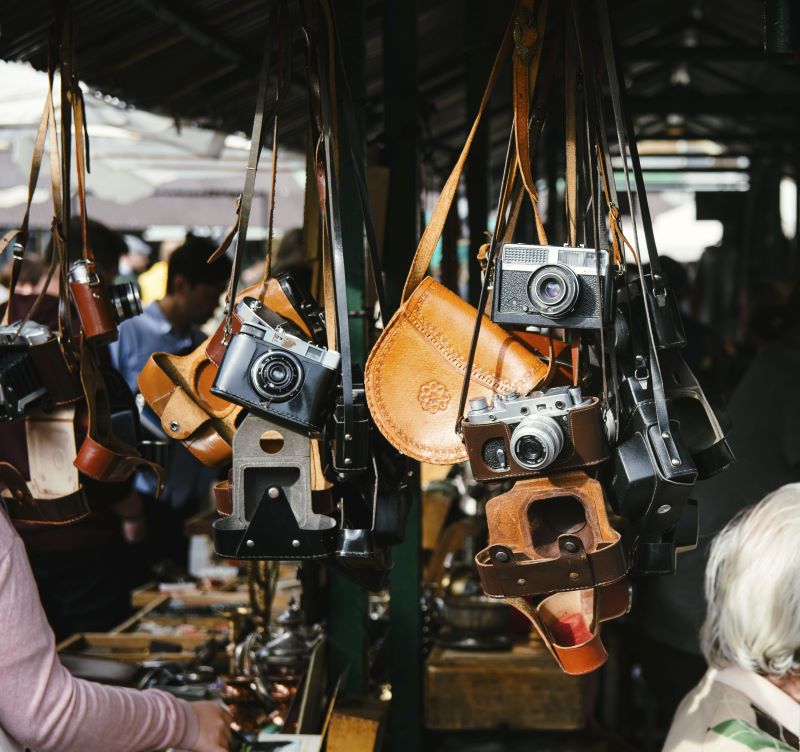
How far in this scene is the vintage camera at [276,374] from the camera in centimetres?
153

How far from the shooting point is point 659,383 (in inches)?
56.5

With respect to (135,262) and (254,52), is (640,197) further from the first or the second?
(135,262)

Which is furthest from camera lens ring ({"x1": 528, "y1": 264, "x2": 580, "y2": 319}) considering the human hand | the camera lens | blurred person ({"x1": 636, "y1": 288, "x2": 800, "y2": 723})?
blurred person ({"x1": 636, "y1": 288, "x2": 800, "y2": 723})

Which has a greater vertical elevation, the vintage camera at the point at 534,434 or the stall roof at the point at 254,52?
the stall roof at the point at 254,52

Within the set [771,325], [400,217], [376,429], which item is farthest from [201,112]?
[376,429]

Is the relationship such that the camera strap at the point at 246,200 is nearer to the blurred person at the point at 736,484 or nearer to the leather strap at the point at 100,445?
the leather strap at the point at 100,445

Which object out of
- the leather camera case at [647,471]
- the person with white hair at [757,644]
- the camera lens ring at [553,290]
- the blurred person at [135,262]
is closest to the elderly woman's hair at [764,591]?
the person with white hair at [757,644]

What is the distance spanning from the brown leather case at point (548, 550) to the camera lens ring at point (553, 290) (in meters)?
0.22

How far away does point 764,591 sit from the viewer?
1.93 meters

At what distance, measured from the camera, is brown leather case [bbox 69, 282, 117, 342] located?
193cm

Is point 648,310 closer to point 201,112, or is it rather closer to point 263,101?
point 263,101

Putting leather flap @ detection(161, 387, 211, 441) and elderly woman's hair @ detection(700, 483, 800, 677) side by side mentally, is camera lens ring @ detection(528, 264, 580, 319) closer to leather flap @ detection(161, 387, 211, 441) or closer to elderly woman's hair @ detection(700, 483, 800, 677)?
leather flap @ detection(161, 387, 211, 441)

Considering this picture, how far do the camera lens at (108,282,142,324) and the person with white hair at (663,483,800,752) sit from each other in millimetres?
1211

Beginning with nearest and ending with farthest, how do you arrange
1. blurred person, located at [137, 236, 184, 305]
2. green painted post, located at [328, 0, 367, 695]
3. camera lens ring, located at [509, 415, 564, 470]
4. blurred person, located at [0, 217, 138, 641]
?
camera lens ring, located at [509, 415, 564, 470]
green painted post, located at [328, 0, 367, 695]
blurred person, located at [0, 217, 138, 641]
blurred person, located at [137, 236, 184, 305]
